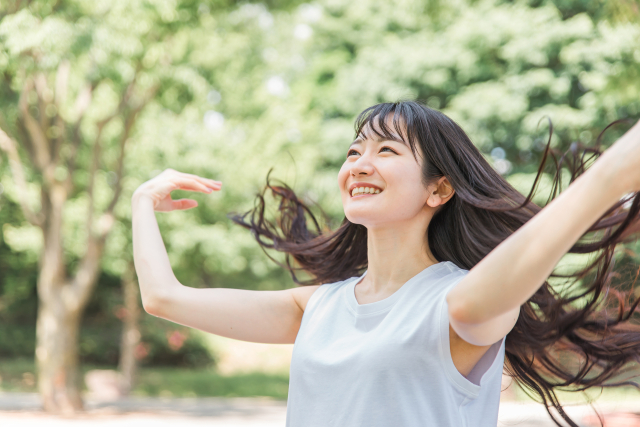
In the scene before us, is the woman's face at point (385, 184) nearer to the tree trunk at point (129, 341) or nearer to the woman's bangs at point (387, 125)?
the woman's bangs at point (387, 125)

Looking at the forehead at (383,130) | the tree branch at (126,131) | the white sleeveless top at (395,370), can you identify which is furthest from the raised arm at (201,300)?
the tree branch at (126,131)

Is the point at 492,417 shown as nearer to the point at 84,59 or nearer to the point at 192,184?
the point at 192,184

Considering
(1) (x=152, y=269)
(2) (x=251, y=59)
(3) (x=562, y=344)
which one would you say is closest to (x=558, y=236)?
(3) (x=562, y=344)

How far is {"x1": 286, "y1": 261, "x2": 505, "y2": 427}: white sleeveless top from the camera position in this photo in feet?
4.50

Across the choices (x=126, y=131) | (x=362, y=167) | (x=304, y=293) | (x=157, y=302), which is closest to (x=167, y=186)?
(x=157, y=302)

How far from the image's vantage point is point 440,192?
5.54 feet

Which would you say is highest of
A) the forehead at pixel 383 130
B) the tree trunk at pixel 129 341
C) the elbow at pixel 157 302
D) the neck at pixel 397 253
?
the forehead at pixel 383 130

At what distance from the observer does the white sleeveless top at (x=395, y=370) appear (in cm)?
137

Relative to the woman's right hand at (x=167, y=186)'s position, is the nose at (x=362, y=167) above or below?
above

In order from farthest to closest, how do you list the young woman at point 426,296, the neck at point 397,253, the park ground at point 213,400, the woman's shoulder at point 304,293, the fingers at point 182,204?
1. the park ground at point 213,400
2. the fingers at point 182,204
3. the woman's shoulder at point 304,293
4. the neck at point 397,253
5. the young woman at point 426,296

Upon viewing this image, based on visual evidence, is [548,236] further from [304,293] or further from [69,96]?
[69,96]

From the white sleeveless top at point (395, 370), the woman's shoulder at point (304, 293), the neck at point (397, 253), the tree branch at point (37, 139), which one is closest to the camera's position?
the white sleeveless top at point (395, 370)

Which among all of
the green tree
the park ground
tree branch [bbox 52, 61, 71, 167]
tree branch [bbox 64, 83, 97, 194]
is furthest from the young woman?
tree branch [bbox 52, 61, 71, 167]

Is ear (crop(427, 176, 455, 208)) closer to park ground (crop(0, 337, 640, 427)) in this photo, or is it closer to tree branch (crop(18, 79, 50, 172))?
park ground (crop(0, 337, 640, 427))
